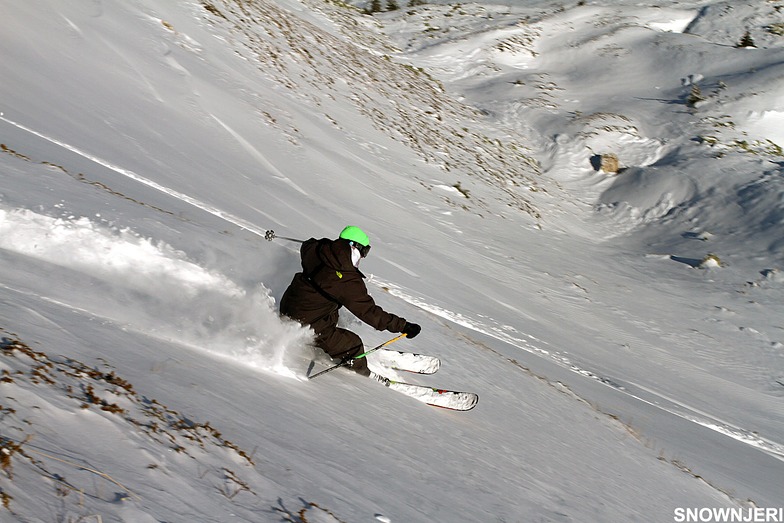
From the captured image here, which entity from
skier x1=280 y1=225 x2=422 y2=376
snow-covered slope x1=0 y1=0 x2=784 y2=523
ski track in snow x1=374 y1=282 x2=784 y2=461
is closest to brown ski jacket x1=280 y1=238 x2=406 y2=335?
skier x1=280 y1=225 x2=422 y2=376

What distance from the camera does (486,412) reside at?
799 cm

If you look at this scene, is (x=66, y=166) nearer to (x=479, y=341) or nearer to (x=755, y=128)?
(x=479, y=341)

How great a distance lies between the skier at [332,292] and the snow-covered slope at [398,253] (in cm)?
20

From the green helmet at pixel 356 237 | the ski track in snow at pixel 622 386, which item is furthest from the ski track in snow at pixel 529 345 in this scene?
the green helmet at pixel 356 237

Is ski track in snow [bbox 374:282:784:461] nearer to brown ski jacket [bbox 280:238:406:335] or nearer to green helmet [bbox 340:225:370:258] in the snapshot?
brown ski jacket [bbox 280:238:406:335]

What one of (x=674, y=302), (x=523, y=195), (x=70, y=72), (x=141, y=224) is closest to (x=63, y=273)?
(x=141, y=224)

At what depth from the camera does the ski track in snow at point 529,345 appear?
1086 cm

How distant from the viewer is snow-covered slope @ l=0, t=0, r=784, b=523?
4305mm

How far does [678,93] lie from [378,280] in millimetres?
19569

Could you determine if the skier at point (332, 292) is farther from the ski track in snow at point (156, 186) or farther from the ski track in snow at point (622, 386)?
the ski track in snow at point (622, 386)

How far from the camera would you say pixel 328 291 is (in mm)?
6703

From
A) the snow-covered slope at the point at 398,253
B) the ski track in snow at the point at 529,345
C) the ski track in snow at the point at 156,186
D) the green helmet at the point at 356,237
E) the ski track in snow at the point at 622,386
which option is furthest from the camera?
the ski track in snow at the point at 622,386

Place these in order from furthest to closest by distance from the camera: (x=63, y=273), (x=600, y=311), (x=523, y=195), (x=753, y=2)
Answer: (x=753, y=2) → (x=523, y=195) → (x=600, y=311) → (x=63, y=273)

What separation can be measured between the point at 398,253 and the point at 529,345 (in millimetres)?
3265
